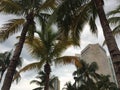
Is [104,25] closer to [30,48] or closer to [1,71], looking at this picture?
[30,48]

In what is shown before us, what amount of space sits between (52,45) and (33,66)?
8.16 feet

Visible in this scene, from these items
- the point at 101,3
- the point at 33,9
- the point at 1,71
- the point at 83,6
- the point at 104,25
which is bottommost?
the point at 104,25

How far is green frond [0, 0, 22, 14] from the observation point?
543 inches

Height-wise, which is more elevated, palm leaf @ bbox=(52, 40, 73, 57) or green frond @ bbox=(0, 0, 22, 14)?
green frond @ bbox=(0, 0, 22, 14)

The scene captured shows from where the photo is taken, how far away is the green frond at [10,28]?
13609 millimetres

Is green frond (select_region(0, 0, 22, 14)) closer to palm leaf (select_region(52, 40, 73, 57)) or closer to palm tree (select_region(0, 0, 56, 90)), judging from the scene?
palm tree (select_region(0, 0, 56, 90))

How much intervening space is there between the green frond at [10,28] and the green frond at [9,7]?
608 millimetres

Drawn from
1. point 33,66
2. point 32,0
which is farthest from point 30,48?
point 32,0

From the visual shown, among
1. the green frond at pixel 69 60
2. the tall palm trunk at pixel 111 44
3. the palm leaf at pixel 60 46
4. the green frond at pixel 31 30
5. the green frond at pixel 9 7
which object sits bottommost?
the tall palm trunk at pixel 111 44

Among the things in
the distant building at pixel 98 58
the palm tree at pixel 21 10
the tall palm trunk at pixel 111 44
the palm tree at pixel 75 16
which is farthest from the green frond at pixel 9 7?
the distant building at pixel 98 58

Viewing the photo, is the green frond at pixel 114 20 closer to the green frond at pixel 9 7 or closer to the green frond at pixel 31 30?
the green frond at pixel 31 30

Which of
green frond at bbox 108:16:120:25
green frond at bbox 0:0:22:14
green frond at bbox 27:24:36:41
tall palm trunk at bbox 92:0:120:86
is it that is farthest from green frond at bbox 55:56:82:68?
tall palm trunk at bbox 92:0:120:86

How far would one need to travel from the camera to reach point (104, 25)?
9492 millimetres

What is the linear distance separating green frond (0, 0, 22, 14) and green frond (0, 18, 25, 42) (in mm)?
608
